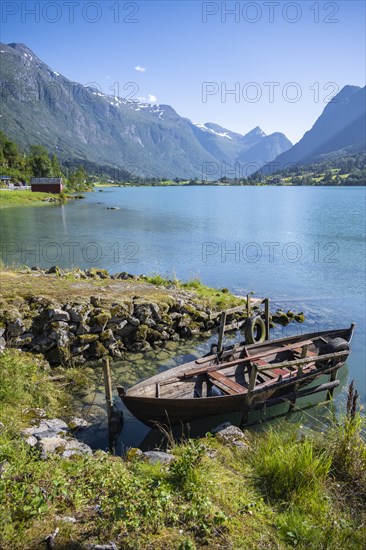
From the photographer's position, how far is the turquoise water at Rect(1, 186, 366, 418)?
89.7ft

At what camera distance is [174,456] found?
803 centimetres

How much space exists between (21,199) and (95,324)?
92331mm

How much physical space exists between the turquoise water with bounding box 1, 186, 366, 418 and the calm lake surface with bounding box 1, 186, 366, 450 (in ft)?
0.28

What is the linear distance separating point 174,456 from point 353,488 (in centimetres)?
337

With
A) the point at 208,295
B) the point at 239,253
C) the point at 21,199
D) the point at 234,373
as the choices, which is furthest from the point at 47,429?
the point at 21,199

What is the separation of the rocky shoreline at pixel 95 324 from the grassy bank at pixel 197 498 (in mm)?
8104

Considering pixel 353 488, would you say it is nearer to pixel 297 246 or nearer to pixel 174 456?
pixel 174 456

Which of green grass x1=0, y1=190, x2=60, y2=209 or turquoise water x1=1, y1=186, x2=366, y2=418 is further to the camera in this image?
green grass x1=0, y1=190, x2=60, y2=209

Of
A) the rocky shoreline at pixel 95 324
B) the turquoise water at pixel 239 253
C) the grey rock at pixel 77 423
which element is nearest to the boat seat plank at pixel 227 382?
the grey rock at pixel 77 423

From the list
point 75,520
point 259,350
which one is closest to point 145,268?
point 259,350

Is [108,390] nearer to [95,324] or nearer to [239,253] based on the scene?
[95,324]

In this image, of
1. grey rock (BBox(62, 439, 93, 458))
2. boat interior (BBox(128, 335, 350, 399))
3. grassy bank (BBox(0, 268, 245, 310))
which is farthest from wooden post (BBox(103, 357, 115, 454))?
grassy bank (BBox(0, 268, 245, 310))

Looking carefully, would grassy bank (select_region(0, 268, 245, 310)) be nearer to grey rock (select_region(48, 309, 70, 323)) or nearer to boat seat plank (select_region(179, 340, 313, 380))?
grey rock (select_region(48, 309, 70, 323))

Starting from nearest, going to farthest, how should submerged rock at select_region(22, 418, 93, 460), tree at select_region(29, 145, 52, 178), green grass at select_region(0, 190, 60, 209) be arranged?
submerged rock at select_region(22, 418, 93, 460) < green grass at select_region(0, 190, 60, 209) < tree at select_region(29, 145, 52, 178)
